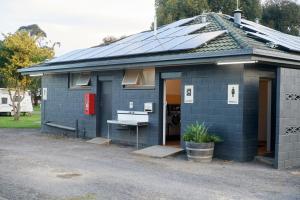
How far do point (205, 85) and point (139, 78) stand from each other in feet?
9.86

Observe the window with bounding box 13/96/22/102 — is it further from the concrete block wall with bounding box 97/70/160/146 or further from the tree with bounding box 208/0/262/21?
the tree with bounding box 208/0/262/21

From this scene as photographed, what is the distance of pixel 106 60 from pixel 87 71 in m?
1.80

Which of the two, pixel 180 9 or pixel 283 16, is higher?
pixel 283 16

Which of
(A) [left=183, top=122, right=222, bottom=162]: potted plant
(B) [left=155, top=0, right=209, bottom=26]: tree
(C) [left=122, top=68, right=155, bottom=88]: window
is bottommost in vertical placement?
(A) [left=183, top=122, right=222, bottom=162]: potted plant

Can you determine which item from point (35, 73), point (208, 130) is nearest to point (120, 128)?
point (208, 130)

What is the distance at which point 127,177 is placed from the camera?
899 cm

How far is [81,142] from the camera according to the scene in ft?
50.9

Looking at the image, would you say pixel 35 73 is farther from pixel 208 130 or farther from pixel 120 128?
pixel 208 130

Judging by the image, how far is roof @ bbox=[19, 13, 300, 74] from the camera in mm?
10984

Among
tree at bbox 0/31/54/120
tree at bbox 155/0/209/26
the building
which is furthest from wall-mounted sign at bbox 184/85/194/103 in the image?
tree at bbox 155/0/209/26

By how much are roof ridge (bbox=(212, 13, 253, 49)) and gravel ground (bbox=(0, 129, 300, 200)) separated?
3136 mm

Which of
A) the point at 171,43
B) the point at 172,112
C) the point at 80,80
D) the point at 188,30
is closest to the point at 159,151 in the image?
the point at 172,112

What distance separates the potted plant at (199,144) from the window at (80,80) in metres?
6.31

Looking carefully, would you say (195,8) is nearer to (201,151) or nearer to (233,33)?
(233,33)
